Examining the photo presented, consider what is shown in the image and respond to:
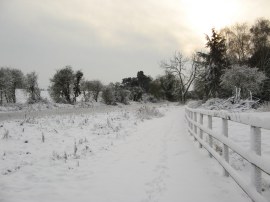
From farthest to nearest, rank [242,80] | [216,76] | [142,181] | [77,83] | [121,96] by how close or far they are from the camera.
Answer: [121,96] < [77,83] < [216,76] < [242,80] < [142,181]

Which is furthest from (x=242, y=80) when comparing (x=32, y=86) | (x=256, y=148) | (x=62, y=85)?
(x=256, y=148)

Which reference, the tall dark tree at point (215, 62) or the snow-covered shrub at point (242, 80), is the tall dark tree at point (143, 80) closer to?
the tall dark tree at point (215, 62)

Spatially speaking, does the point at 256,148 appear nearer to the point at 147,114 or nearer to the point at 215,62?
the point at 147,114

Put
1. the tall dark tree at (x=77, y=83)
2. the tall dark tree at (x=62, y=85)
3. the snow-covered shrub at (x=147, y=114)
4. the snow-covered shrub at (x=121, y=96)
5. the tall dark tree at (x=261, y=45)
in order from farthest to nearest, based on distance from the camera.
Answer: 1. the snow-covered shrub at (x=121, y=96)
2. the tall dark tree at (x=77, y=83)
3. the tall dark tree at (x=62, y=85)
4. the tall dark tree at (x=261, y=45)
5. the snow-covered shrub at (x=147, y=114)

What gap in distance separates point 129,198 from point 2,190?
2268 millimetres

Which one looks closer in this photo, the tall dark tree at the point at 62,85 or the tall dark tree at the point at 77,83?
the tall dark tree at the point at 62,85

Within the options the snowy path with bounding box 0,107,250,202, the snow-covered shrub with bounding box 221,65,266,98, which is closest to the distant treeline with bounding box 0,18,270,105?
the snow-covered shrub with bounding box 221,65,266,98

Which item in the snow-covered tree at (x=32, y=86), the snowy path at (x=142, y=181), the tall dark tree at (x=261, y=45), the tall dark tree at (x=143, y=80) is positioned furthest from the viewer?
the tall dark tree at (x=143, y=80)

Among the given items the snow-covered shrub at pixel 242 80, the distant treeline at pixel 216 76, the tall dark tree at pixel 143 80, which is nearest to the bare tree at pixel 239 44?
the distant treeline at pixel 216 76

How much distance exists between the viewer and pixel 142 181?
19.2 feet

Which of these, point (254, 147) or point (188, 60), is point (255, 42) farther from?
point (254, 147)

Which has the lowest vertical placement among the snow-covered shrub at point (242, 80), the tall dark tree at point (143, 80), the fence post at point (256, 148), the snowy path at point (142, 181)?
the snowy path at point (142, 181)

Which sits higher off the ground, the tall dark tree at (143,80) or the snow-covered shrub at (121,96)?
the tall dark tree at (143,80)

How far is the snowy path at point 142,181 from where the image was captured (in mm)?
4996
